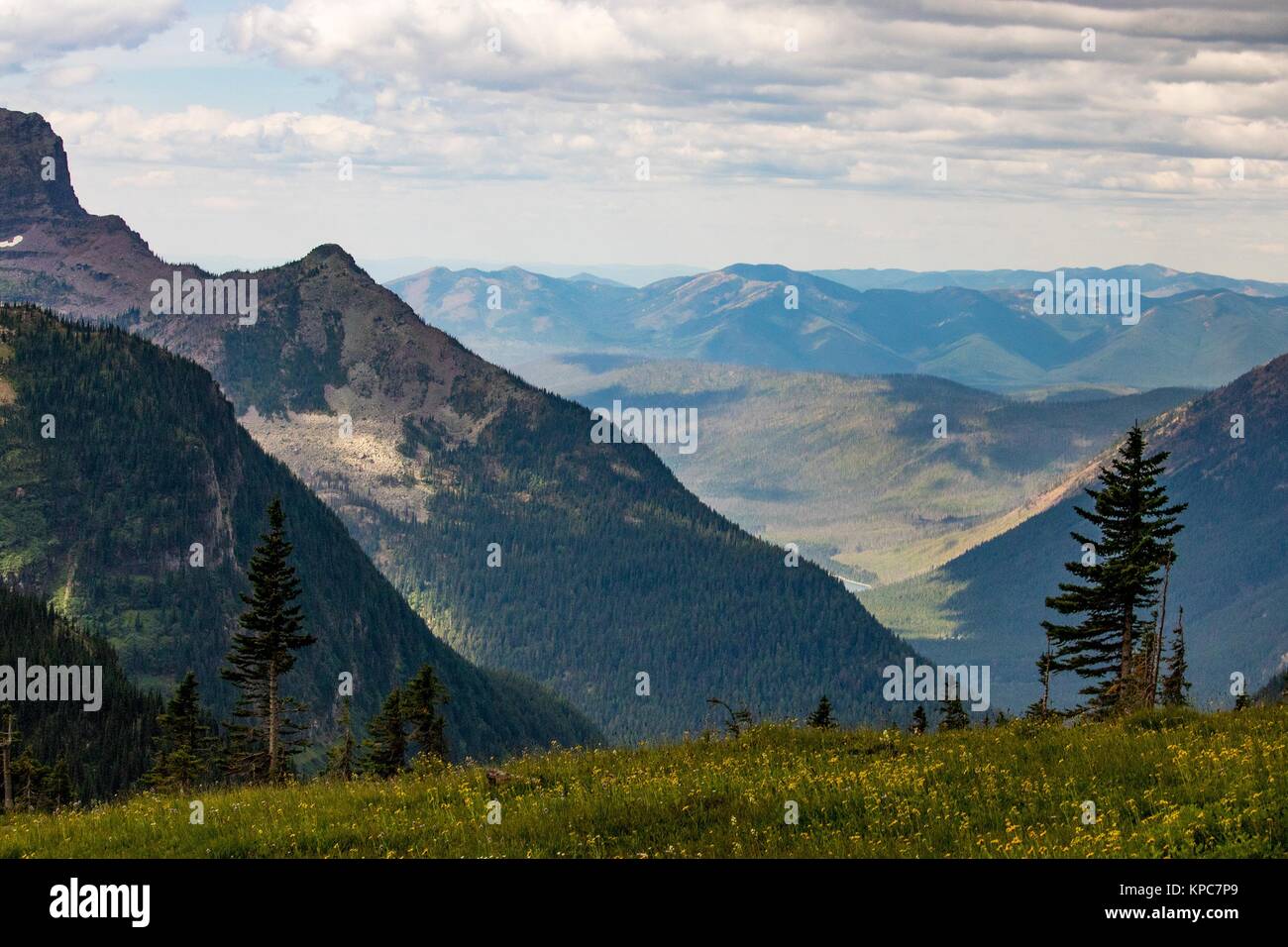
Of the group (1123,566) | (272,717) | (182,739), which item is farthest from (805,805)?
(182,739)

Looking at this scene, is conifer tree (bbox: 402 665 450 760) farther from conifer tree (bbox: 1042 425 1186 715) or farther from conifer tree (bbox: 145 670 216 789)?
conifer tree (bbox: 1042 425 1186 715)

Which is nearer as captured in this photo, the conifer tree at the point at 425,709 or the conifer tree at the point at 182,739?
the conifer tree at the point at 182,739

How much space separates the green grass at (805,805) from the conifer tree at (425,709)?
4961 cm

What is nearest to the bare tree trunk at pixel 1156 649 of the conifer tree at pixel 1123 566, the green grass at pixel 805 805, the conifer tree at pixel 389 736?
the conifer tree at pixel 1123 566

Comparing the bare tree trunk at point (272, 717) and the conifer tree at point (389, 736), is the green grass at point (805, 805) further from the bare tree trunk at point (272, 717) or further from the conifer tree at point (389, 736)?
the conifer tree at point (389, 736)

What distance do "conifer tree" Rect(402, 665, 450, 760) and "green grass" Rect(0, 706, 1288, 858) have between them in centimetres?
4961

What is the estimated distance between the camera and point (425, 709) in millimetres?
83188

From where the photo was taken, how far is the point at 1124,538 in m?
58.8

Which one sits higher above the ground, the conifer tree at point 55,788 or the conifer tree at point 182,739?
the conifer tree at point 182,739

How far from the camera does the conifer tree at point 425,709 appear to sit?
8262 cm

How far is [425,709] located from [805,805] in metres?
59.2

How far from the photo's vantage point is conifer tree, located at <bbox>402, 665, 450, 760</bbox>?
82.6 metres

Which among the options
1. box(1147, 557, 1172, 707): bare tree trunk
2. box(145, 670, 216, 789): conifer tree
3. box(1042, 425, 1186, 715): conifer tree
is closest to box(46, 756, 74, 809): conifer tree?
box(145, 670, 216, 789): conifer tree

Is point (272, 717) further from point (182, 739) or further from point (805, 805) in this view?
point (805, 805)
